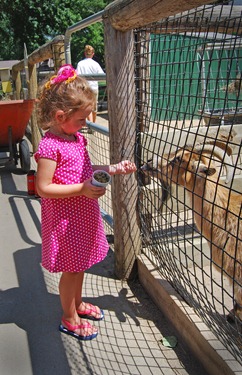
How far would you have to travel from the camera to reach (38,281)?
11.0 feet

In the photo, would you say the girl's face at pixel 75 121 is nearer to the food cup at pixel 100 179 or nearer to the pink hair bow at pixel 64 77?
the pink hair bow at pixel 64 77

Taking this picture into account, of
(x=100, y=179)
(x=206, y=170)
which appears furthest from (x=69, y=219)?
(x=206, y=170)

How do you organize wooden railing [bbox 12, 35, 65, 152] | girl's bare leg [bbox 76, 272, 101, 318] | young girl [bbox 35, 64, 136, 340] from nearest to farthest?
young girl [bbox 35, 64, 136, 340], girl's bare leg [bbox 76, 272, 101, 318], wooden railing [bbox 12, 35, 65, 152]

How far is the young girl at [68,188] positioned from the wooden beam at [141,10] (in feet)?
1.66

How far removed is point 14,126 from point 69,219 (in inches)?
178

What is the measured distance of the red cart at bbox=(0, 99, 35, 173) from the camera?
19.9 feet

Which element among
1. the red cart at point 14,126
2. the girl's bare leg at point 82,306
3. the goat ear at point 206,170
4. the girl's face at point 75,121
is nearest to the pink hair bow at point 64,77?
the girl's face at point 75,121

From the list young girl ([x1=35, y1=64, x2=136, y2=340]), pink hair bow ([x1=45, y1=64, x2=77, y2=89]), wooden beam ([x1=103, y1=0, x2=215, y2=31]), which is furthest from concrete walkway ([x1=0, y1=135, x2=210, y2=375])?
wooden beam ([x1=103, y1=0, x2=215, y2=31])

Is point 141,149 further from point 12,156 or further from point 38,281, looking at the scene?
point 12,156

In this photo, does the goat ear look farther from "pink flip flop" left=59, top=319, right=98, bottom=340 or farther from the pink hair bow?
"pink flip flop" left=59, top=319, right=98, bottom=340

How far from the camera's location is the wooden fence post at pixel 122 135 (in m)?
2.80

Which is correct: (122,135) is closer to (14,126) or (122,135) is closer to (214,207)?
(214,207)

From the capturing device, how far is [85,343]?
8.39ft

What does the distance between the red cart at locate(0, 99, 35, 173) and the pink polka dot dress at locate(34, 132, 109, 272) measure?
12.9 ft
